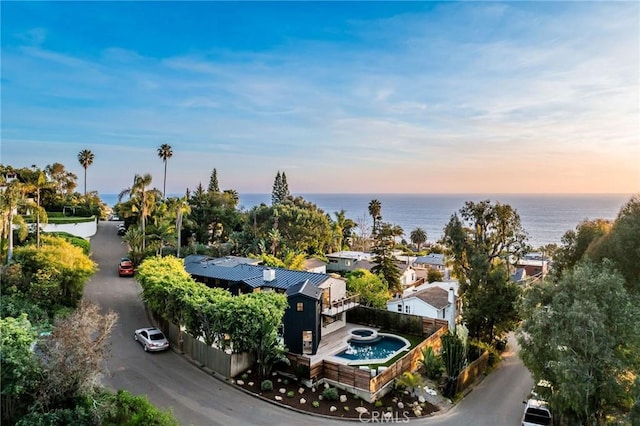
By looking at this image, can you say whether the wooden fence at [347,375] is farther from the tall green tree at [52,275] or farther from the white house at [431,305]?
the tall green tree at [52,275]

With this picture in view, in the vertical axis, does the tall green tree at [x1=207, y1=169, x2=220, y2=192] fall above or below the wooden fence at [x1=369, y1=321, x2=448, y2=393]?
above

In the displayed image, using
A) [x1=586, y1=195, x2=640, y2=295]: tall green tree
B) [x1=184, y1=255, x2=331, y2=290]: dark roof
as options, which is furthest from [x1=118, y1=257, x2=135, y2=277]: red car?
[x1=586, y1=195, x2=640, y2=295]: tall green tree

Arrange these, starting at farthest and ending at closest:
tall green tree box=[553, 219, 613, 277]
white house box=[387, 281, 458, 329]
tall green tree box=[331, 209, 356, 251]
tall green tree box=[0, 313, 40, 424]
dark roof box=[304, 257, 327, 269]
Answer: tall green tree box=[331, 209, 356, 251]
dark roof box=[304, 257, 327, 269]
white house box=[387, 281, 458, 329]
tall green tree box=[553, 219, 613, 277]
tall green tree box=[0, 313, 40, 424]

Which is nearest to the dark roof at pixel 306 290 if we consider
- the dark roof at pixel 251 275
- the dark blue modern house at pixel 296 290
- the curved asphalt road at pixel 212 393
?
→ the dark blue modern house at pixel 296 290

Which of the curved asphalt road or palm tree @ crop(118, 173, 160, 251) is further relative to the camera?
palm tree @ crop(118, 173, 160, 251)

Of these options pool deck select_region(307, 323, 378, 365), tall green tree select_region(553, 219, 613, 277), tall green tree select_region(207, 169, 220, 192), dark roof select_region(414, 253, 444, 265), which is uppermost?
tall green tree select_region(207, 169, 220, 192)

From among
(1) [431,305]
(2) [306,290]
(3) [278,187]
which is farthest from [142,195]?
(3) [278,187]

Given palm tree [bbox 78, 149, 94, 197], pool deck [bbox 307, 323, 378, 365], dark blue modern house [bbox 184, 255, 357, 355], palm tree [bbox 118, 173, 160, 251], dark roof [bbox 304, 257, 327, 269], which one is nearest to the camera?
pool deck [bbox 307, 323, 378, 365]

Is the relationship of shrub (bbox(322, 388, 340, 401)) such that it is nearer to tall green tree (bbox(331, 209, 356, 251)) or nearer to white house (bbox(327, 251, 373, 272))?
white house (bbox(327, 251, 373, 272))
